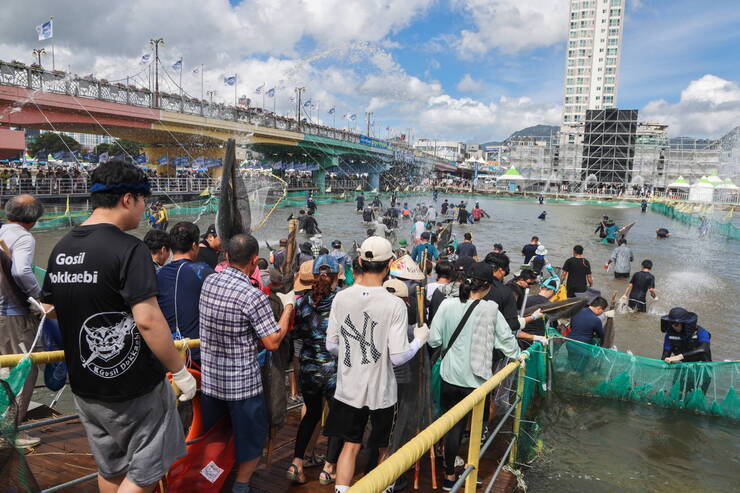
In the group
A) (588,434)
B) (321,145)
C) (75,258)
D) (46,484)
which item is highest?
(321,145)

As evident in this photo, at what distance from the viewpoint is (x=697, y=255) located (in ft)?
74.5

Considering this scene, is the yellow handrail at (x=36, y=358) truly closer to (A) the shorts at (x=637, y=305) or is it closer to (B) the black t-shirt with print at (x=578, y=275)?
(B) the black t-shirt with print at (x=578, y=275)

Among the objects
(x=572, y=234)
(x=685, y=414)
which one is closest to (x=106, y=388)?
(x=685, y=414)

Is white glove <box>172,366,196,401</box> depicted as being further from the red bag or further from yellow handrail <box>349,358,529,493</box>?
yellow handrail <box>349,358,529,493</box>

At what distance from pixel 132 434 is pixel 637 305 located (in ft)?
39.7

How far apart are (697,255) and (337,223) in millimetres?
18582

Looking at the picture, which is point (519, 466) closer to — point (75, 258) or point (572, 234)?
point (75, 258)

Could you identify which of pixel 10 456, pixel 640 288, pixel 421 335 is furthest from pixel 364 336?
pixel 640 288

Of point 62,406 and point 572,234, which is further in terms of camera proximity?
point 572,234

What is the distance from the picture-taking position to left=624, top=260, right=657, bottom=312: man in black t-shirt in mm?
11300

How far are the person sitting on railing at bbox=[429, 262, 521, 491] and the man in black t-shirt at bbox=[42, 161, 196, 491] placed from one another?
215cm

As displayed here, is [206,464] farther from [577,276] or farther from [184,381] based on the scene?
[577,276]

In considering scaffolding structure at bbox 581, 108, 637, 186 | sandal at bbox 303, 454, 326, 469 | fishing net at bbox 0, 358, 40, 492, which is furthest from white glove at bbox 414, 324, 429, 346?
scaffolding structure at bbox 581, 108, 637, 186

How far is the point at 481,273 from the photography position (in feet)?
12.4
